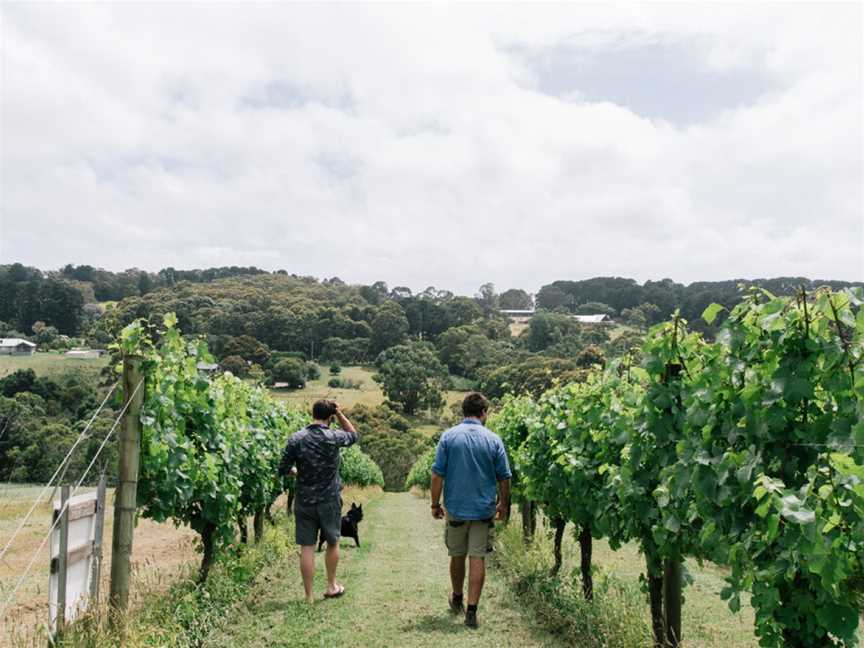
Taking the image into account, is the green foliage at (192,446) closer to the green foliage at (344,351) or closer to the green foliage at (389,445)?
the green foliage at (389,445)

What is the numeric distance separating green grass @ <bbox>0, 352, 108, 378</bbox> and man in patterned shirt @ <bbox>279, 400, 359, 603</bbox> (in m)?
52.5

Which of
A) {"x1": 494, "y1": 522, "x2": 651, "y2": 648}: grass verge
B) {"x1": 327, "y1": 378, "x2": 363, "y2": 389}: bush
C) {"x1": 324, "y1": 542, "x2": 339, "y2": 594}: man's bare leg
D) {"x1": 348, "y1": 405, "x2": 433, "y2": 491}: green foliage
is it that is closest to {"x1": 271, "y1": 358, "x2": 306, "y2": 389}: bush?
{"x1": 327, "y1": 378, "x2": 363, "y2": 389}: bush

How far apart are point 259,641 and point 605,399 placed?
3.75m

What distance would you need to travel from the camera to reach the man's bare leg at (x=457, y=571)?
6.52 m

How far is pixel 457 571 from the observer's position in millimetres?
6594

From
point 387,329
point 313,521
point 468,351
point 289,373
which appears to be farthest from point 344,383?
point 313,521

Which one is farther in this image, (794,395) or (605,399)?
(605,399)

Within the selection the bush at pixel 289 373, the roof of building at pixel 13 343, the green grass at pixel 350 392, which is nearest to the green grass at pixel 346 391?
the green grass at pixel 350 392

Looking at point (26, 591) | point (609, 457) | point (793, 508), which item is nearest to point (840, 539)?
point (793, 508)

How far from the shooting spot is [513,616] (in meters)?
6.77

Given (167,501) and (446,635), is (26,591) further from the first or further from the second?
(446,635)

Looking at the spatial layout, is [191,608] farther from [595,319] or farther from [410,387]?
[595,319]

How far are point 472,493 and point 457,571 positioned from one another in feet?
2.67

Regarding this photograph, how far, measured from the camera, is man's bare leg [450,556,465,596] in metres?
6.52
